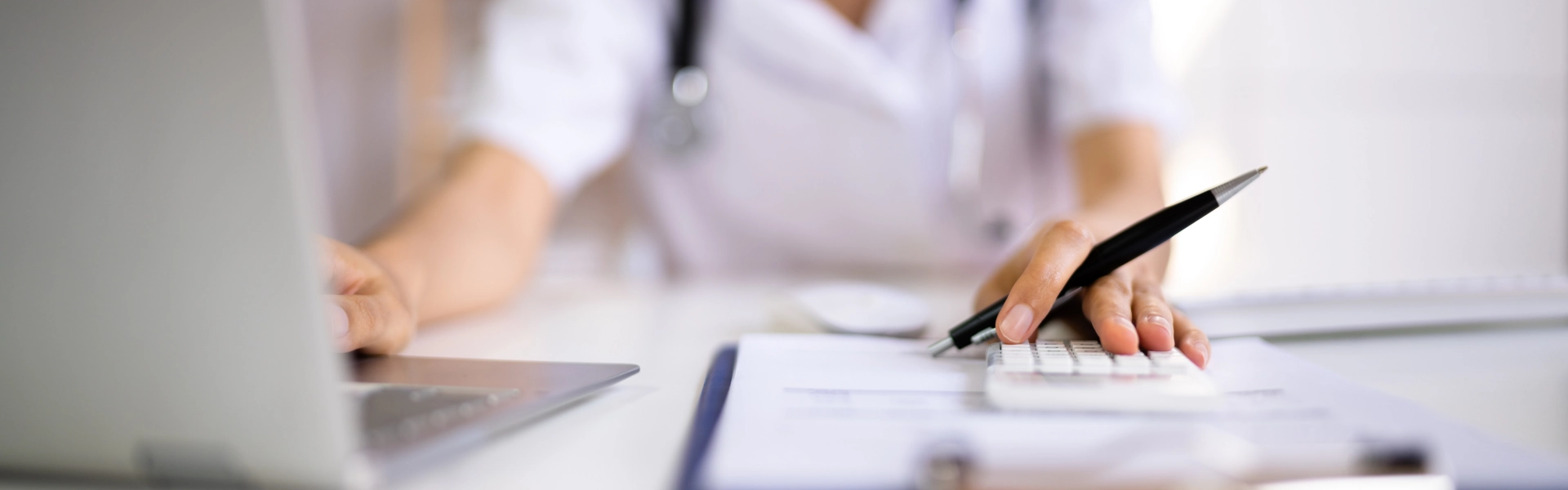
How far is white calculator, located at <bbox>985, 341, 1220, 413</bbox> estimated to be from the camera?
0.24 m

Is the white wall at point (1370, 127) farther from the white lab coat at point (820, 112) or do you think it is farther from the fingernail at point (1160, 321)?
the fingernail at point (1160, 321)

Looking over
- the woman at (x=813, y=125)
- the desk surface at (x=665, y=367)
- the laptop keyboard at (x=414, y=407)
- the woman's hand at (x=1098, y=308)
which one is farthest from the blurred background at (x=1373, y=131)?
the laptop keyboard at (x=414, y=407)

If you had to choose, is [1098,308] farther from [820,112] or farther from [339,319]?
[820,112]

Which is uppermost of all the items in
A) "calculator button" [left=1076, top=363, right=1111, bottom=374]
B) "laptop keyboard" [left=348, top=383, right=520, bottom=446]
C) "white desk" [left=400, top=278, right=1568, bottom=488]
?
"calculator button" [left=1076, top=363, right=1111, bottom=374]

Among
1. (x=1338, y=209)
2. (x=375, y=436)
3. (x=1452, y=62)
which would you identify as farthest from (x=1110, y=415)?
(x=1452, y=62)

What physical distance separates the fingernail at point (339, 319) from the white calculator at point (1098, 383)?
0.25m

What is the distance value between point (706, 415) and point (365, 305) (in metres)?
0.18

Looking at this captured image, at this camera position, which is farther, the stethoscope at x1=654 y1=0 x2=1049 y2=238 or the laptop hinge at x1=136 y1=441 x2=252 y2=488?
the stethoscope at x1=654 y1=0 x2=1049 y2=238

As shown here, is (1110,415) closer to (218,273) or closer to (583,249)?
(218,273)

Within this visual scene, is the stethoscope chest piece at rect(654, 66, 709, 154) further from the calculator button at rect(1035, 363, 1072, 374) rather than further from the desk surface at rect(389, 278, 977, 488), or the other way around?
the calculator button at rect(1035, 363, 1072, 374)

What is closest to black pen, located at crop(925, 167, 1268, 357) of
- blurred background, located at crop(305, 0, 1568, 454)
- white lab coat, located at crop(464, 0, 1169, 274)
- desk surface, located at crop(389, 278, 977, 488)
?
desk surface, located at crop(389, 278, 977, 488)

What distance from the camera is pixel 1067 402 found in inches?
9.4

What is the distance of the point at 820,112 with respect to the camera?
0.78m

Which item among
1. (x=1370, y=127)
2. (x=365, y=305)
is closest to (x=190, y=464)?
(x=365, y=305)
